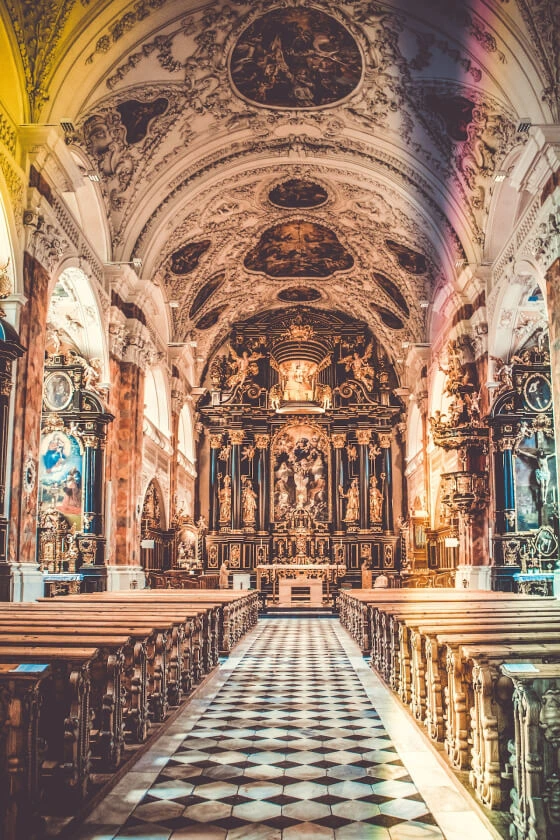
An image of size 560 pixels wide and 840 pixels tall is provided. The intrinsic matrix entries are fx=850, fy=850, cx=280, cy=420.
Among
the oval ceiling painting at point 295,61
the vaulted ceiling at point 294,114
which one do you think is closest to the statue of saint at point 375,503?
the vaulted ceiling at point 294,114

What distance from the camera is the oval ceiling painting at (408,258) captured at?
20344mm

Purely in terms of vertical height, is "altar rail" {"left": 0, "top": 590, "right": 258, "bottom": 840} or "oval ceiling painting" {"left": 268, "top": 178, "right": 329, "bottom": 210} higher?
"oval ceiling painting" {"left": 268, "top": 178, "right": 329, "bottom": 210}

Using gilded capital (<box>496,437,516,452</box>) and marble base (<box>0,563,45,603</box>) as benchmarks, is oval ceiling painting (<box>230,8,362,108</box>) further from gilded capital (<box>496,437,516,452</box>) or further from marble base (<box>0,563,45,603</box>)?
marble base (<box>0,563,45,603</box>)

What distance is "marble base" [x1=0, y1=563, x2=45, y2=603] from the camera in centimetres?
1042

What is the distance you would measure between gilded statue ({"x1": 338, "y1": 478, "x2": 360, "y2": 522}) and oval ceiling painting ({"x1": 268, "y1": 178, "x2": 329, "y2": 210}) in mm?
9866

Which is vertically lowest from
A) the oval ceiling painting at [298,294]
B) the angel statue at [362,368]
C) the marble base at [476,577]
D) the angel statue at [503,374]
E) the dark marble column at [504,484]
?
the marble base at [476,577]

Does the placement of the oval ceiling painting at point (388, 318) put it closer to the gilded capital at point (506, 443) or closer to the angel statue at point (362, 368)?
the angel statue at point (362, 368)

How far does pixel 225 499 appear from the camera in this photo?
26953mm

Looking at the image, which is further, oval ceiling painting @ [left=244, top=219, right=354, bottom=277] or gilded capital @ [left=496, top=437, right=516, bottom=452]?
oval ceiling painting @ [left=244, top=219, right=354, bottom=277]

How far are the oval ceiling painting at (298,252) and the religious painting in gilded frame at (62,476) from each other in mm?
9937

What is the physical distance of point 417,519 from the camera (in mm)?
22109

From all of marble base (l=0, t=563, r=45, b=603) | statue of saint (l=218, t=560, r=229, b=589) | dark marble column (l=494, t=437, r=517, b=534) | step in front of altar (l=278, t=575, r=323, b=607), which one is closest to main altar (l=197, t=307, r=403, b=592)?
step in front of altar (l=278, t=575, r=323, b=607)

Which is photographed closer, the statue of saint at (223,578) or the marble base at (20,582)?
the marble base at (20,582)

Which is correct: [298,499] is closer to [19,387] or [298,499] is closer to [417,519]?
[417,519]
